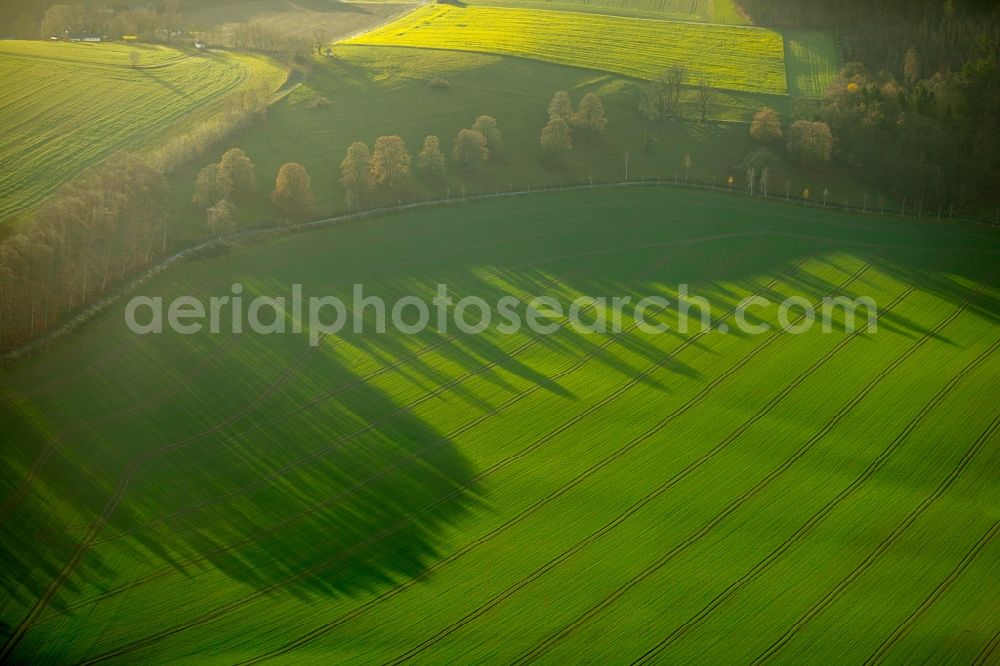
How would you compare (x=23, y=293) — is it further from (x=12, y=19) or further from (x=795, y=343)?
(x=12, y=19)

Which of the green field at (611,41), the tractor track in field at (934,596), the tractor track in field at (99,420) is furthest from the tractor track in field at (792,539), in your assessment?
the green field at (611,41)

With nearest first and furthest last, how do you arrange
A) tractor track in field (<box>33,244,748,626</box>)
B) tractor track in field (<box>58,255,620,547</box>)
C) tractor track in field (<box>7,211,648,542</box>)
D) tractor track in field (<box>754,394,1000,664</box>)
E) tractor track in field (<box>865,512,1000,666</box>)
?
tractor track in field (<box>865,512,1000,666</box>) → tractor track in field (<box>754,394,1000,664</box>) → tractor track in field (<box>33,244,748,626</box>) → tractor track in field (<box>58,255,620,547</box>) → tractor track in field (<box>7,211,648,542</box>)

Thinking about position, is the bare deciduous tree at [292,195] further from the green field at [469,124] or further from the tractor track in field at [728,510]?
the tractor track in field at [728,510]

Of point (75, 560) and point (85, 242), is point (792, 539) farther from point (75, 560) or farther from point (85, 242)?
point (85, 242)

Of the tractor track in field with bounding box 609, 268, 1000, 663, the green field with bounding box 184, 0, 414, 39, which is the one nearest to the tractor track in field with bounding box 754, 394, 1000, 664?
the tractor track in field with bounding box 609, 268, 1000, 663

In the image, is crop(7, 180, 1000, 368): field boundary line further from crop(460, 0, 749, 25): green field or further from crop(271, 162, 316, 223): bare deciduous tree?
crop(460, 0, 749, 25): green field

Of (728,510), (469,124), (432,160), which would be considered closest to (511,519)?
(728,510)
